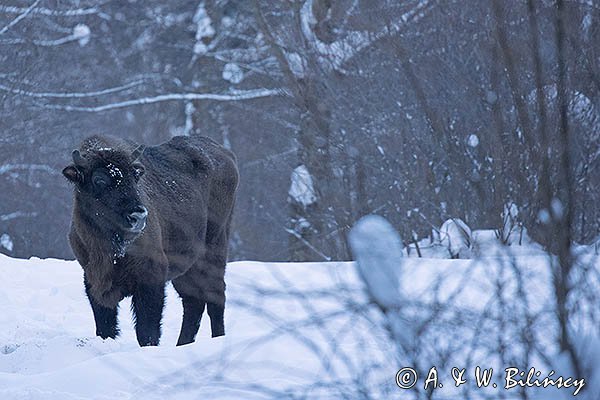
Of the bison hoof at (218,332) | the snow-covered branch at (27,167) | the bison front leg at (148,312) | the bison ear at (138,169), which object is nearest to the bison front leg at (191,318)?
the bison hoof at (218,332)

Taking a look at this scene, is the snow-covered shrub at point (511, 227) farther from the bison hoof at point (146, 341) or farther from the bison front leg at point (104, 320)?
the bison front leg at point (104, 320)

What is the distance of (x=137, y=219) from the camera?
6.44 meters

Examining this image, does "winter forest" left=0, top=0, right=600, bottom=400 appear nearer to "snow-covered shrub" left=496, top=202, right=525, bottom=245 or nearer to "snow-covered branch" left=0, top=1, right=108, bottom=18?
"snow-covered shrub" left=496, top=202, right=525, bottom=245

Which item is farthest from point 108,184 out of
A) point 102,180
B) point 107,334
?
point 107,334

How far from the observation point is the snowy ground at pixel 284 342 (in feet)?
7.45

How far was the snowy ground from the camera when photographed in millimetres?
2270

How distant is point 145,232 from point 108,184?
0.49 metres

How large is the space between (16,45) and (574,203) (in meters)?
24.2

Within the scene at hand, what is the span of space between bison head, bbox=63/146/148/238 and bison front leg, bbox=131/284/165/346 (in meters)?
0.40

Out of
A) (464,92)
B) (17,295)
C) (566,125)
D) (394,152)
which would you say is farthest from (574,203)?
(17,295)

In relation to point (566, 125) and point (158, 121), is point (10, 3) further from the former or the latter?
point (566, 125)

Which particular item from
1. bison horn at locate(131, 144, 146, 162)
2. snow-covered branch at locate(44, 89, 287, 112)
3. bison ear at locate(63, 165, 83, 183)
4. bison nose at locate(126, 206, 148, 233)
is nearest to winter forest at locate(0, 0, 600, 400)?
bison nose at locate(126, 206, 148, 233)

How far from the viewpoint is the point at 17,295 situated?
9.26 metres

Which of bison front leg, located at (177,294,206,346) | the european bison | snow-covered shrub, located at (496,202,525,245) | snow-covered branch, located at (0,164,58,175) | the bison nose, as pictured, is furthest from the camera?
snow-covered branch, located at (0,164,58,175)
